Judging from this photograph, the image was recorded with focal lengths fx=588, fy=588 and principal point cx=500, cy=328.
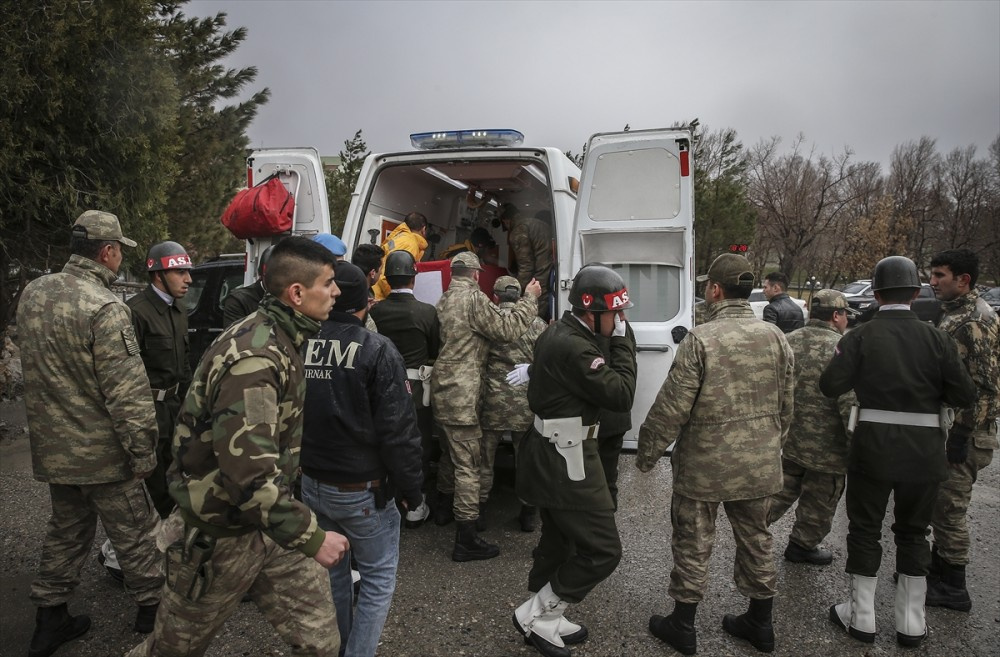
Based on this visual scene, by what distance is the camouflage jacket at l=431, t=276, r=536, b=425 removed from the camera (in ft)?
12.4

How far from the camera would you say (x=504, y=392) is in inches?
157

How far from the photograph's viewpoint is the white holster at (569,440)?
8.61 ft

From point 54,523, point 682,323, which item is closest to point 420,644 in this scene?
point 54,523

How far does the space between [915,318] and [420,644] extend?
2.88 metres

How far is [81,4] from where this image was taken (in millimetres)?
4516

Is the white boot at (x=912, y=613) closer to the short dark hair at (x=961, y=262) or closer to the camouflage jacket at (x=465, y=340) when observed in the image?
the short dark hair at (x=961, y=262)

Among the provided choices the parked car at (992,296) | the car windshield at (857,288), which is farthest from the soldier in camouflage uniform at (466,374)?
the parked car at (992,296)

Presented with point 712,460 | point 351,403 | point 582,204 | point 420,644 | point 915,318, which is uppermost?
point 582,204

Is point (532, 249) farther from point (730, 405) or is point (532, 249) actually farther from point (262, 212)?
point (730, 405)

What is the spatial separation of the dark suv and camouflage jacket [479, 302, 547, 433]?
3.24 m

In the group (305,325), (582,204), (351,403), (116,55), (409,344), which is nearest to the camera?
(305,325)

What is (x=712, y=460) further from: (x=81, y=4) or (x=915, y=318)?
(x=81, y=4)

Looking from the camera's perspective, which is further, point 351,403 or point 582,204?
point 582,204

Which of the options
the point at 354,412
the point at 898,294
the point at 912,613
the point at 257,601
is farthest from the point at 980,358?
the point at 257,601
